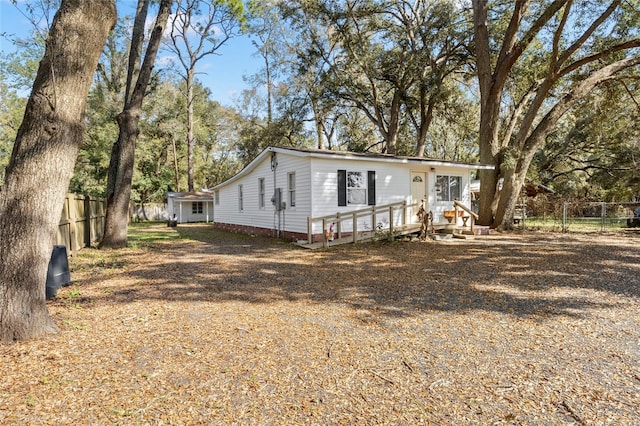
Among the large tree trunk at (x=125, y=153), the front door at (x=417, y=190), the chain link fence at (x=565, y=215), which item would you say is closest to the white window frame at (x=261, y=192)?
the large tree trunk at (x=125, y=153)

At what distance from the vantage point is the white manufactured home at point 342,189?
11688 mm

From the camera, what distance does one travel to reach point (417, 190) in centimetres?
1385

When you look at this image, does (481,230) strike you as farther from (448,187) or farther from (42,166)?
(42,166)

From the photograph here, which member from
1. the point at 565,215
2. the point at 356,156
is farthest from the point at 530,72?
the point at 356,156

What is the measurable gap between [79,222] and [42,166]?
732 cm

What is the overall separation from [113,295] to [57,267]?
109 cm

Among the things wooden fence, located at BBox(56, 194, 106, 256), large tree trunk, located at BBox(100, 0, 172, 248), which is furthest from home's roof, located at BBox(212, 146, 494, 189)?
wooden fence, located at BBox(56, 194, 106, 256)

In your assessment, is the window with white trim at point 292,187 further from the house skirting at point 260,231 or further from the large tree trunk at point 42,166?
the large tree trunk at point 42,166

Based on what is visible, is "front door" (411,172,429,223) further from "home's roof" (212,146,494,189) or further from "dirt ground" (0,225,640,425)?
"dirt ground" (0,225,640,425)

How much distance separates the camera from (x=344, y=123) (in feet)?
94.6

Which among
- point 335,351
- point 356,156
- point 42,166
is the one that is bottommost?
point 335,351

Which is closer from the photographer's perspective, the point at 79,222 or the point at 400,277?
the point at 400,277

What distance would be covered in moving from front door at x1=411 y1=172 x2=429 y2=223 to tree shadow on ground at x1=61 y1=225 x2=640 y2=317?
10.4 feet

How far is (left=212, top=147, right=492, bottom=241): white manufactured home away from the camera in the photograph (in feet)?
38.3
